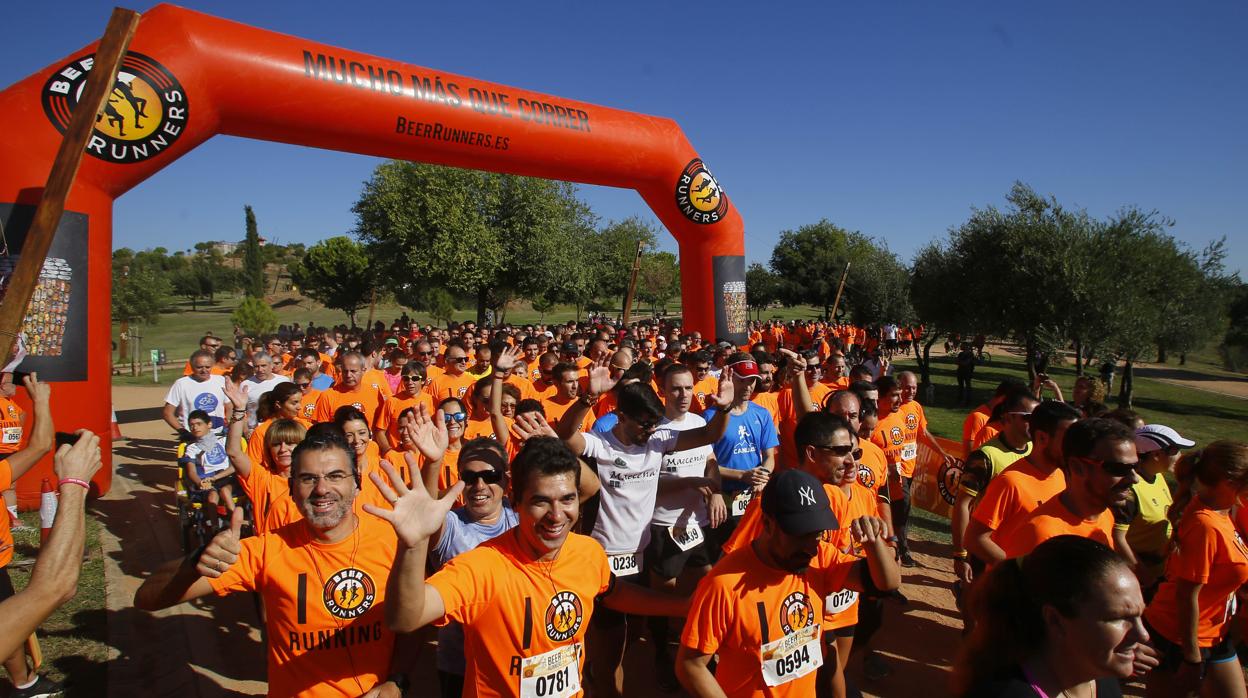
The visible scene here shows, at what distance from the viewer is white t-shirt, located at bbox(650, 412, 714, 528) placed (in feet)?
13.7

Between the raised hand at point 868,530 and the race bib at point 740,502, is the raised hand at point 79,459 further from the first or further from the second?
the race bib at point 740,502

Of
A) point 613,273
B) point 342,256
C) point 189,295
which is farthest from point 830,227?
point 189,295

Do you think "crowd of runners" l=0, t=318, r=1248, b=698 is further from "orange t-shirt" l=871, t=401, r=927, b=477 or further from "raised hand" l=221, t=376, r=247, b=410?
"orange t-shirt" l=871, t=401, r=927, b=477

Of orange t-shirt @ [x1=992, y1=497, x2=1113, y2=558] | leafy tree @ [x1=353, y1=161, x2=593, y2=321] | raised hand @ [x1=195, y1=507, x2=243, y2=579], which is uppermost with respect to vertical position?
leafy tree @ [x1=353, y1=161, x2=593, y2=321]

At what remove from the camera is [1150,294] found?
571 inches

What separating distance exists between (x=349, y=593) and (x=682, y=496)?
7.37ft

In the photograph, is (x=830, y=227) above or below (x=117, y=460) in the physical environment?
above

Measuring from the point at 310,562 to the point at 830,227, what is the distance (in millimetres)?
62042

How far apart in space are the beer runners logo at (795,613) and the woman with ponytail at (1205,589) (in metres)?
2.01

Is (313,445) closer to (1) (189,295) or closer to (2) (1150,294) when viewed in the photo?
(2) (1150,294)

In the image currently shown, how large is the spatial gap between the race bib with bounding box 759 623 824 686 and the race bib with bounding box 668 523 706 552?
5.29 ft

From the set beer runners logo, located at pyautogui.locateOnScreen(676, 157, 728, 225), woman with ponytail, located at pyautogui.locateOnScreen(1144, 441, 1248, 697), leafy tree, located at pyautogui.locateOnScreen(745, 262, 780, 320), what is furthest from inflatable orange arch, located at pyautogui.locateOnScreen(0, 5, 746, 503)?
leafy tree, located at pyautogui.locateOnScreen(745, 262, 780, 320)

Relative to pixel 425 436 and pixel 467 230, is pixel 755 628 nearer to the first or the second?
pixel 425 436

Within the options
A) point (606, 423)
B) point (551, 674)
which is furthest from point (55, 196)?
point (606, 423)
